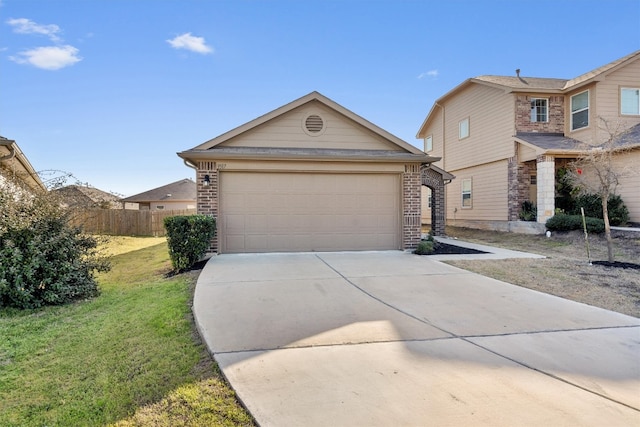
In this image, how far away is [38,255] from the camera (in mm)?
5793

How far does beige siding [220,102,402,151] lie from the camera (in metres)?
10.4

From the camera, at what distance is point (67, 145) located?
1522 cm

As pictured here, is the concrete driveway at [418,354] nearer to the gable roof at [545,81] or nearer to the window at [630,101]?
the gable roof at [545,81]

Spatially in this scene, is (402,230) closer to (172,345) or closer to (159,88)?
(172,345)

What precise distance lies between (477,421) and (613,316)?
3798 mm

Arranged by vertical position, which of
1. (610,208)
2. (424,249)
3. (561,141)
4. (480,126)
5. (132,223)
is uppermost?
(480,126)

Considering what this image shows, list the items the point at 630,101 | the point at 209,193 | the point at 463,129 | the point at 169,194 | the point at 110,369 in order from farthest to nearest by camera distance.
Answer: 1. the point at 169,194
2. the point at 463,129
3. the point at 630,101
4. the point at 209,193
5. the point at 110,369

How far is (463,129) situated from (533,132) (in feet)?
13.9

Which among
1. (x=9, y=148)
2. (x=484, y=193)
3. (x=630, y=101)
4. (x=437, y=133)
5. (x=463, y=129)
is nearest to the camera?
(x=9, y=148)

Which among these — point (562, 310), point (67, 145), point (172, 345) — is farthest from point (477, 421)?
point (67, 145)

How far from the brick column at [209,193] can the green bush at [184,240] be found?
96cm

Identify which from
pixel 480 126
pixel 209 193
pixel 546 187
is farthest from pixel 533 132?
pixel 209 193

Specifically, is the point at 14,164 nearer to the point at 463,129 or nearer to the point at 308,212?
the point at 308,212

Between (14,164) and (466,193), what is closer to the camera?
(14,164)
